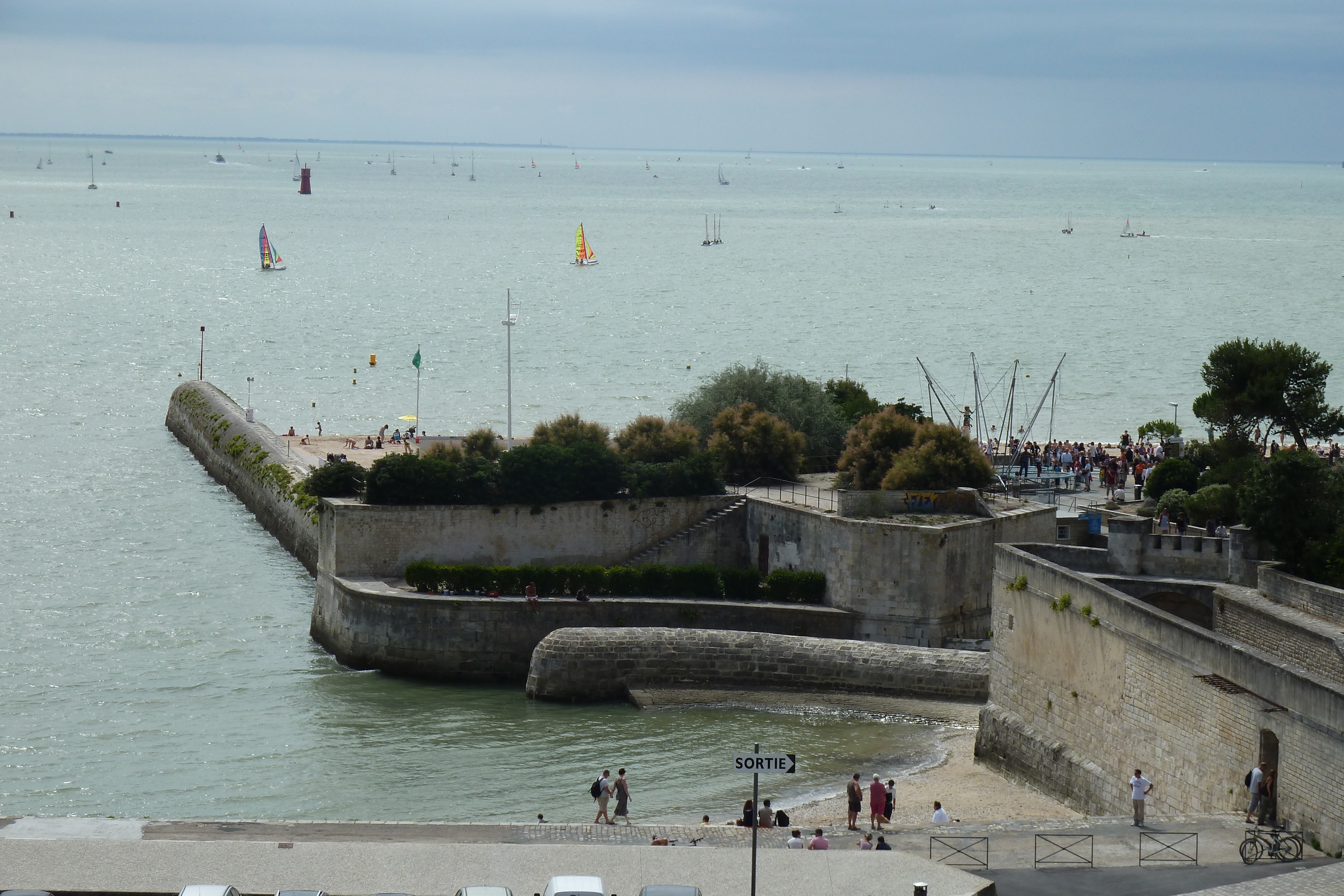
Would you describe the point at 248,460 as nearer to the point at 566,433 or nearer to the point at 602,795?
the point at 566,433

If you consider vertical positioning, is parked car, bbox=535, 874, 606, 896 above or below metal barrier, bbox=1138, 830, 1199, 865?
above

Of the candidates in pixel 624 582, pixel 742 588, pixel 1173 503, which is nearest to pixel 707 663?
pixel 742 588

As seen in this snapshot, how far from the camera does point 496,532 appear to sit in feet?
Result: 140

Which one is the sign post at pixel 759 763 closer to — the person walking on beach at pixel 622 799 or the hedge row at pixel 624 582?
the person walking on beach at pixel 622 799

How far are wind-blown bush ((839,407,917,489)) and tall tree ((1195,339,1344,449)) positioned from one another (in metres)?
8.25

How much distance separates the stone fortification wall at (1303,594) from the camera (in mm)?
27688

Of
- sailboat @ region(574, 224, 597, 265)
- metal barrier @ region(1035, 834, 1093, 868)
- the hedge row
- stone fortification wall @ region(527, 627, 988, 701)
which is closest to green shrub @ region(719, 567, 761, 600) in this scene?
the hedge row

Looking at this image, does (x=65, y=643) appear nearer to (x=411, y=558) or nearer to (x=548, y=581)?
(x=411, y=558)

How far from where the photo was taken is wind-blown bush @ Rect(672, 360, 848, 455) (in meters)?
51.3

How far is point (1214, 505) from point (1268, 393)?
7.87 m

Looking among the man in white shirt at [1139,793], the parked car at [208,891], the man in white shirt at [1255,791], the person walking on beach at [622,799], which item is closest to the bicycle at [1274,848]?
the man in white shirt at [1255,791]

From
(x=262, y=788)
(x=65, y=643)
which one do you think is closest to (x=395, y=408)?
(x=65, y=643)

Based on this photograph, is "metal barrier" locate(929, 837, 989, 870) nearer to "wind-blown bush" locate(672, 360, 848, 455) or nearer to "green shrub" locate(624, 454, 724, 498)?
"green shrub" locate(624, 454, 724, 498)

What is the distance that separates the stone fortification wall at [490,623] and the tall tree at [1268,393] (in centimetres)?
1256
